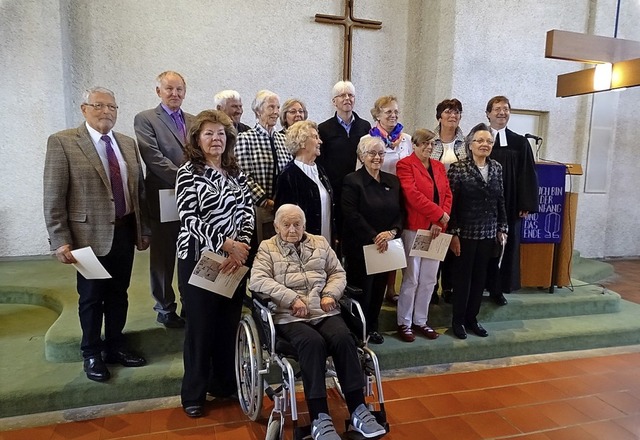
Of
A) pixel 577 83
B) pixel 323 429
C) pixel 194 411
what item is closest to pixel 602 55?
pixel 577 83

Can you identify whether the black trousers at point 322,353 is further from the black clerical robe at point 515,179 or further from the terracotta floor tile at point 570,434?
the black clerical robe at point 515,179

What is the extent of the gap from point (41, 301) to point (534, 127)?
17.4 feet

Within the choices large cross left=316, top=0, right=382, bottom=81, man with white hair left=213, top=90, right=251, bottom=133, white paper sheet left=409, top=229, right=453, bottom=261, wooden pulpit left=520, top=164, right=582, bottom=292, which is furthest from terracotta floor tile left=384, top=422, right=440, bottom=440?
large cross left=316, top=0, right=382, bottom=81

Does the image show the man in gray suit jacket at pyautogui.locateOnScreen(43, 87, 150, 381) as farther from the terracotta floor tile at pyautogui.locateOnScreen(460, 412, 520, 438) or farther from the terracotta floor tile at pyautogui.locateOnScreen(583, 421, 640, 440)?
the terracotta floor tile at pyautogui.locateOnScreen(583, 421, 640, 440)

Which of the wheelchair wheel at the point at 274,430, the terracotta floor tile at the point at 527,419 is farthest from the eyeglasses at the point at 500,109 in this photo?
the wheelchair wheel at the point at 274,430

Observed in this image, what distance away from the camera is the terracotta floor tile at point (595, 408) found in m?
2.41

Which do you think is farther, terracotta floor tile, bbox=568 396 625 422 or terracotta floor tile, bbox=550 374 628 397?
terracotta floor tile, bbox=550 374 628 397

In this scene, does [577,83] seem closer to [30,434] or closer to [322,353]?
[322,353]

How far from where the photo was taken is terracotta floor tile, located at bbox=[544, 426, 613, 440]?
2201mm

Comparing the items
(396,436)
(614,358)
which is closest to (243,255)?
(396,436)

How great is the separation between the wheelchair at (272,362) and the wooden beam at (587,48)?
2.35 metres

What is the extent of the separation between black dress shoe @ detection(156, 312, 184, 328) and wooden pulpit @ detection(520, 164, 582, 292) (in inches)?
108

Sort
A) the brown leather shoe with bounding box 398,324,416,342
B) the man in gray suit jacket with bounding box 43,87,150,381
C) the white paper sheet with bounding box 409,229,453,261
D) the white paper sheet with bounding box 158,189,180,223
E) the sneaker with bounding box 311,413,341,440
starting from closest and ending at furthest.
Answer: the sneaker with bounding box 311,413,341,440, the man in gray suit jacket with bounding box 43,87,150,381, the white paper sheet with bounding box 158,189,180,223, the white paper sheet with bounding box 409,229,453,261, the brown leather shoe with bounding box 398,324,416,342

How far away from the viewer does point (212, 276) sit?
2.14 metres
